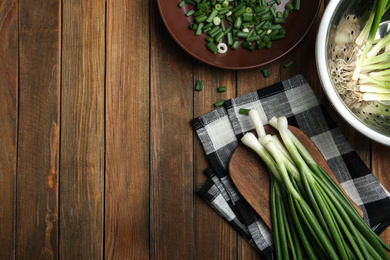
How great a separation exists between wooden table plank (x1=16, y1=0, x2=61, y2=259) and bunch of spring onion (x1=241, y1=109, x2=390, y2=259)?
23.7 inches

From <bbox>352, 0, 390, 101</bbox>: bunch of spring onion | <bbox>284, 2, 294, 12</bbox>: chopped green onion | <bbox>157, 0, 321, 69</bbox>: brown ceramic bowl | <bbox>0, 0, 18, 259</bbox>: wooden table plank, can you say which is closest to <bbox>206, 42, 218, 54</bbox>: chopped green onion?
<bbox>157, 0, 321, 69</bbox>: brown ceramic bowl

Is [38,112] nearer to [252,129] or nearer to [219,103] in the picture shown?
[219,103]

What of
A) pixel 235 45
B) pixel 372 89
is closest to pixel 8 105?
pixel 235 45

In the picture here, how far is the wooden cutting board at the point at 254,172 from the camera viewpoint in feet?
3.37

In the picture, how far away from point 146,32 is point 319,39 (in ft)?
1.69

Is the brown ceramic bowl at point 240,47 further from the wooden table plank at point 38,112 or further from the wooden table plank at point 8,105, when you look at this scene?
the wooden table plank at point 8,105

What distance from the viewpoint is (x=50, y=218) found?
1079mm

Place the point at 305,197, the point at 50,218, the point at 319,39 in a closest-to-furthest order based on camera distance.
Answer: the point at 319,39 → the point at 305,197 → the point at 50,218

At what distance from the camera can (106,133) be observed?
3.56 feet

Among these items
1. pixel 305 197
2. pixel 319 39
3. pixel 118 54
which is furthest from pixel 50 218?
pixel 319 39

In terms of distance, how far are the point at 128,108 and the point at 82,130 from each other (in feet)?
0.52

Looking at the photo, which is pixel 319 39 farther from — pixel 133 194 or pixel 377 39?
pixel 133 194

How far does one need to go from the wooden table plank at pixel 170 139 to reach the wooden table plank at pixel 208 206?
2 cm

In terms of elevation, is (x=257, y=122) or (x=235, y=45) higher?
(x=235, y=45)
